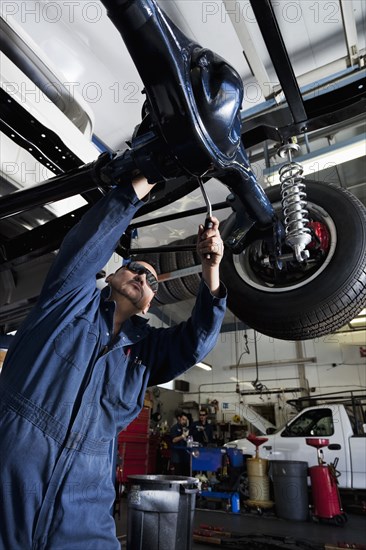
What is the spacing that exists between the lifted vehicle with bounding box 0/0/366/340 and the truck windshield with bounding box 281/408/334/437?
14.5 ft

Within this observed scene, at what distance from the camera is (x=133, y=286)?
3.60 feet

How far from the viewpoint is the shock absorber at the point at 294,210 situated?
1052 mm

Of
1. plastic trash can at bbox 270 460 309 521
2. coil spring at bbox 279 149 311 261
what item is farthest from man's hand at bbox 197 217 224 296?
plastic trash can at bbox 270 460 309 521

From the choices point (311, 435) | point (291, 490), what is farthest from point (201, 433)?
point (291, 490)

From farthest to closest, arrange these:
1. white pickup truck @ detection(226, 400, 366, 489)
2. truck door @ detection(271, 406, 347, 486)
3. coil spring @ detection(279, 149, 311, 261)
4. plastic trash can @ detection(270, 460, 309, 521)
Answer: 1. truck door @ detection(271, 406, 347, 486)
2. white pickup truck @ detection(226, 400, 366, 489)
3. plastic trash can @ detection(270, 460, 309, 521)
4. coil spring @ detection(279, 149, 311, 261)

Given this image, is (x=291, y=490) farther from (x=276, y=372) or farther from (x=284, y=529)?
(x=276, y=372)

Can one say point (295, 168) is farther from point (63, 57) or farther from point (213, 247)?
point (63, 57)

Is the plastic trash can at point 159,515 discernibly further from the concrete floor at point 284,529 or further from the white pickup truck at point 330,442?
the white pickup truck at point 330,442

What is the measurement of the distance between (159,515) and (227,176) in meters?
2.15

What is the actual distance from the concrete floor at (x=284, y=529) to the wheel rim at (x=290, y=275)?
7.54 feet

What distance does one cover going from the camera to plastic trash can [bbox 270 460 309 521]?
4.05m

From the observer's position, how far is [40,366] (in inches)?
30.3

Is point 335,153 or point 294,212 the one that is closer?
point 294,212

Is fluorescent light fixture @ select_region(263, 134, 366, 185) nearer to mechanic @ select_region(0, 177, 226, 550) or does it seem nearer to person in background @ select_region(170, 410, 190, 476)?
mechanic @ select_region(0, 177, 226, 550)
